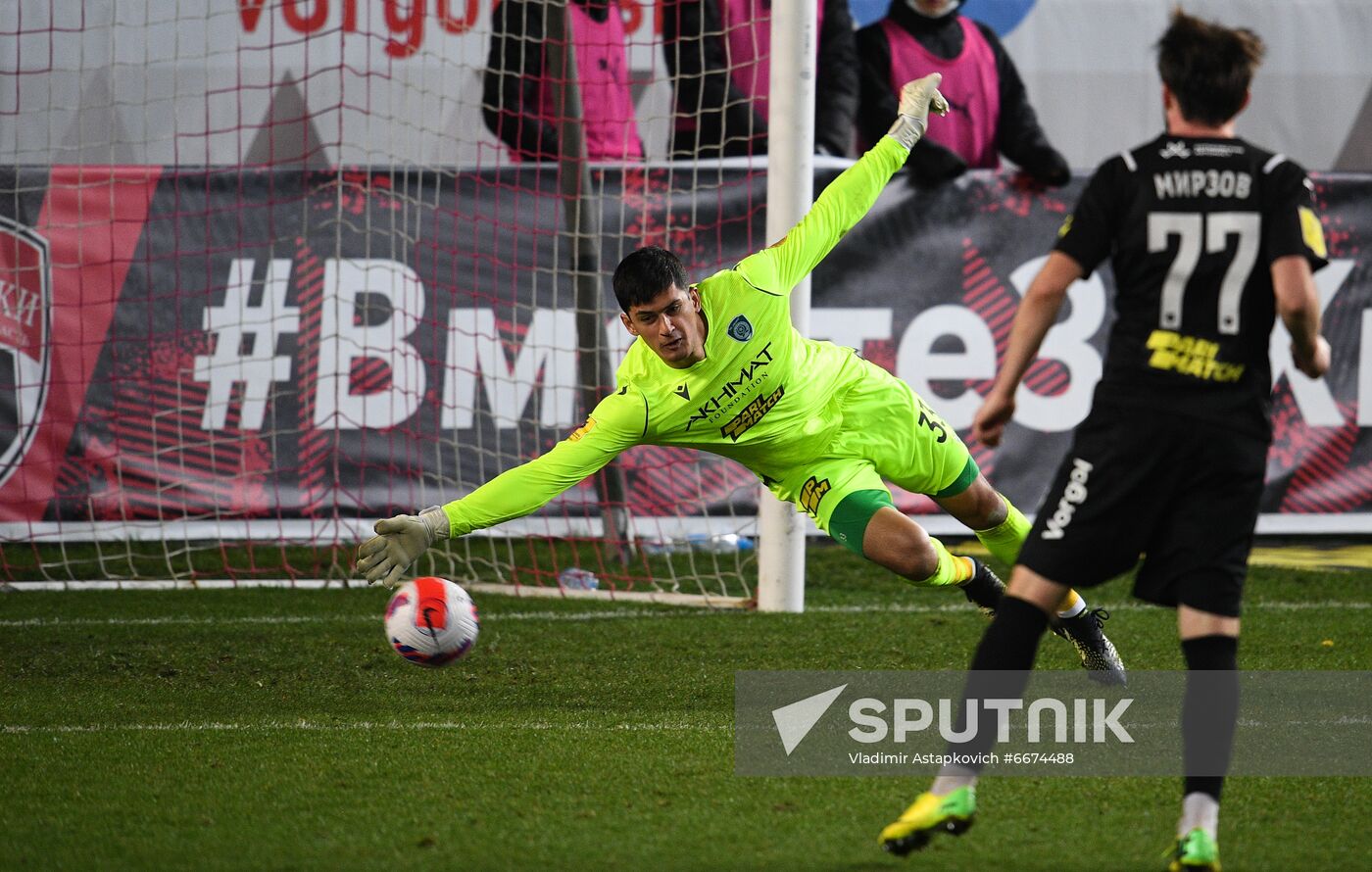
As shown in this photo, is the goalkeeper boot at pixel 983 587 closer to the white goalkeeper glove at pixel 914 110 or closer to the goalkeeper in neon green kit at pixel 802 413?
the goalkeeper in neon green kit at pixel 802 413

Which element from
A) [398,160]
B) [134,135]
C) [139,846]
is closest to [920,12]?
[398,160]

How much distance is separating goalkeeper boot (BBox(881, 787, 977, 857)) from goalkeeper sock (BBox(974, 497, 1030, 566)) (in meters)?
2.13

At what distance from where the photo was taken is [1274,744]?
4.42 metres

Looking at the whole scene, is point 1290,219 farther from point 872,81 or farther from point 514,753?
point 872,81

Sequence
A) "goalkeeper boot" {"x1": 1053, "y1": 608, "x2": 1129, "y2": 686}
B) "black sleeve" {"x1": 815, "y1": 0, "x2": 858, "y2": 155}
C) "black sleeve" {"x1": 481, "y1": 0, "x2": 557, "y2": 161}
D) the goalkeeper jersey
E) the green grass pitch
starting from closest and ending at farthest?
the green grass pitch, the goalkeeper jersey, "goalkeeper boot" {"x1": 1053, "y1": 608, "x2": 1129, "y2": 686}, "black sleeve" {"x1": 481, "y1": 0, "x2": 557, "y2": 161}, "black sleeve" {"x1": 815, "y1": 0, "x2": 858, "y2": 155}

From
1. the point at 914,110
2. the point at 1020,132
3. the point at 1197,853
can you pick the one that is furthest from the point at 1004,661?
the point at 1020,132

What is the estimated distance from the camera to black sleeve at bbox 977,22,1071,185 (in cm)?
884

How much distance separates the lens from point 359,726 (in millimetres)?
4703

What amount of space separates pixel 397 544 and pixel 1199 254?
7.61 feet

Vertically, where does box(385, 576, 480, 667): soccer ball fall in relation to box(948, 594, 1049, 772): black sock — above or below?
below

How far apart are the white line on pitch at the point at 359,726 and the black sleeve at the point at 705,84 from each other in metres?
4.03

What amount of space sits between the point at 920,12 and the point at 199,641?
19.1 feet

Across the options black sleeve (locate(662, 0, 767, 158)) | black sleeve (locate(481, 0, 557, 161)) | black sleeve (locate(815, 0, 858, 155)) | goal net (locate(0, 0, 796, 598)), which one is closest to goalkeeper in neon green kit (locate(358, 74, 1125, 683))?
black sleeve (locate(662, 0, 767, 158))

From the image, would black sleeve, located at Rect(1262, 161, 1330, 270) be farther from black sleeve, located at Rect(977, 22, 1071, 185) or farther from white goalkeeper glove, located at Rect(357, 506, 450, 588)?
black sleeve, located at Rect(977, 22, 1071, 185)
